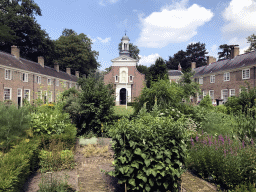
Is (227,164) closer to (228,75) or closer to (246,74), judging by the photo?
(246,74)

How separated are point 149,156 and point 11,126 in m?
3.78

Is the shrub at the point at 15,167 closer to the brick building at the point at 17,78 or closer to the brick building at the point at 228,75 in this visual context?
the brick building at the point at 17,78

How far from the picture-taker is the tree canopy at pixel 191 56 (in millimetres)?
55906

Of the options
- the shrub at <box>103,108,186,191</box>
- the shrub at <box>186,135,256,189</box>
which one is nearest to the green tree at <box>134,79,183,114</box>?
the shrub at <box>186,135,256,189</box>

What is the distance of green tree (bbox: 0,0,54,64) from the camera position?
35188 mm

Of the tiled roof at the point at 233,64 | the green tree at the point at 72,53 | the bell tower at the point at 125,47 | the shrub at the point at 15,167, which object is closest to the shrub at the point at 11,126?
the shrub at the point at 15,167

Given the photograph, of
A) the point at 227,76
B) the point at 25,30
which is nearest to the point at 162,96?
the point at 227,76

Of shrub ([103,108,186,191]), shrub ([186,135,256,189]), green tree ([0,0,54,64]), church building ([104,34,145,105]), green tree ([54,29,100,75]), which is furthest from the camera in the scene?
green tree ([54,29,100,75])

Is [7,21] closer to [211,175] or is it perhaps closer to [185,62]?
[211,175]

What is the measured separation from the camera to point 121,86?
38969mm

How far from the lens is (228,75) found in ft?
96.2

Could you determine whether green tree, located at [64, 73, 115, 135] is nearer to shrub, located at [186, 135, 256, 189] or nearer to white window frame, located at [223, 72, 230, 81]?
shrub, located at [186, 135, 256, 189]

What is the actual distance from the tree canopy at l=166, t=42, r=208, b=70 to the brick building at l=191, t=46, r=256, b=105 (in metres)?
20.2

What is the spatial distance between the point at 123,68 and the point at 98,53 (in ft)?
46.9
